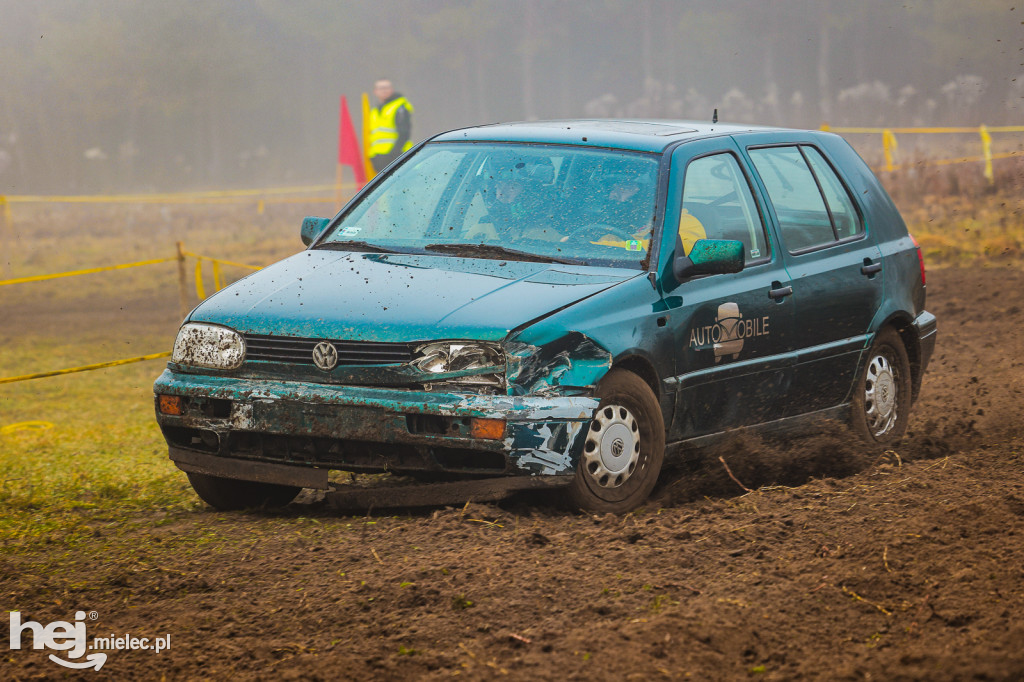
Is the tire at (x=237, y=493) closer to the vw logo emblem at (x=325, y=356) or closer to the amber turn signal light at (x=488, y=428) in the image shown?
the vw logo emblem at (x=325, y=356)

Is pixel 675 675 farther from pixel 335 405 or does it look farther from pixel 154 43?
pixel 154 43

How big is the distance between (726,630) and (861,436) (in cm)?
353

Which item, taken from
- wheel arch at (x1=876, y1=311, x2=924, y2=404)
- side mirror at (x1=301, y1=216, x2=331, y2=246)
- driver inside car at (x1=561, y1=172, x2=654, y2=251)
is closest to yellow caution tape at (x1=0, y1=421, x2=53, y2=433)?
side mirror at (x1=301, y1=216, x2=331, y2=246)

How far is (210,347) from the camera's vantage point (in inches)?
223

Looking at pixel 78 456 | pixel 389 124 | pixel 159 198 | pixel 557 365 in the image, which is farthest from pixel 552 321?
pixel 159 198

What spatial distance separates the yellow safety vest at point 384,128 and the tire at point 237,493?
575 inches

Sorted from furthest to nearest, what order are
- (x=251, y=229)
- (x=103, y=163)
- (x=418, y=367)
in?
(x=103, y=163), (x=251, y=229), (x=418, y=367)

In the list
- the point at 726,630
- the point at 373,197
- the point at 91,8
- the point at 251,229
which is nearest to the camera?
the point at 726,630

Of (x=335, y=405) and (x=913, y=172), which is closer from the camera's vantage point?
(x=335, y=405)

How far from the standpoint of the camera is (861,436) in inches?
287

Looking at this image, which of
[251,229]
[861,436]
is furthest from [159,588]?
[251,229]

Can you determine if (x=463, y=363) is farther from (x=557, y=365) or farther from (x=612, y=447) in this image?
(x=612, y=447)

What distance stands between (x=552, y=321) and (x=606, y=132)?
5.44 ft

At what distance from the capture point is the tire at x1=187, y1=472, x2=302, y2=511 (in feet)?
19.8
